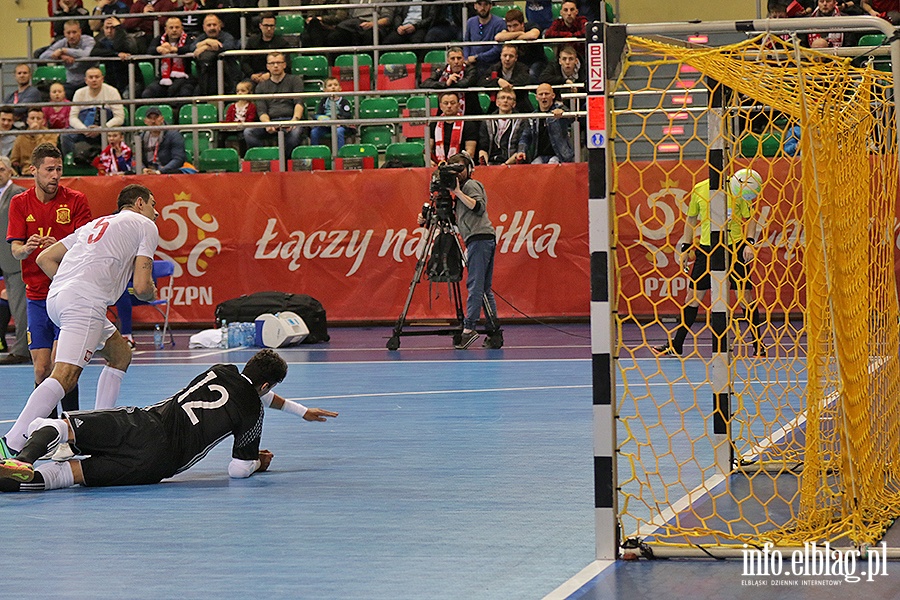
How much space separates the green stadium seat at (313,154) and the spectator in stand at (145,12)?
5980 mm

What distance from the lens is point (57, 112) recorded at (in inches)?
842

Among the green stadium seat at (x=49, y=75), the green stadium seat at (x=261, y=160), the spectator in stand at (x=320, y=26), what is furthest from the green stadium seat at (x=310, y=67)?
the green stadium seat at (x=49, y=75)

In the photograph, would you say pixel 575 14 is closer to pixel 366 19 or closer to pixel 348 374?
pixel 366 19

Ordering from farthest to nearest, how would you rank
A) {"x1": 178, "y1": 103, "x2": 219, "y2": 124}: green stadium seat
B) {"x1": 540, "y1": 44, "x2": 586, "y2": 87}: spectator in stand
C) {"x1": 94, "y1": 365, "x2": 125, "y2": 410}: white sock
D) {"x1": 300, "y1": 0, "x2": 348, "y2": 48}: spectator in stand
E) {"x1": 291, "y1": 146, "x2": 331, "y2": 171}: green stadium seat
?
{"x1": 300, "y1": 0, "x2": 348, "y2": 48}: spectator in stand, {"x1": 178, "y1": 103, "x2": 219, "y2": 124}: green stadium seat, {"x1": 291, "y1": 146, "x2": 331, "y2": 171}: green stadium seat, {"x1": 540, "y1": 44, "x2": 586, "y2": 87}: spectator in stand, {"x1": 94, "y1": 365, "x2": 125, "y2": 410}: white sock

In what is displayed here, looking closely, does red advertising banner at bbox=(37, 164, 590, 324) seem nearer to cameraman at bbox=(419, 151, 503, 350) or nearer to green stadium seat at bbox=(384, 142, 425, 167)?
green stadium seat at bbox=(384, 142, 425, 167)

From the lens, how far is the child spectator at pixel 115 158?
1989 centimetres

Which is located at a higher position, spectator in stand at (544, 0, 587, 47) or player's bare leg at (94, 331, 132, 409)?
spectator in stand at (544, 0, 587, 47)

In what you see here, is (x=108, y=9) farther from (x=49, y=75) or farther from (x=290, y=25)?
(x=290, y=25)

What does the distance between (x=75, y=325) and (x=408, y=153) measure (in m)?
11.8

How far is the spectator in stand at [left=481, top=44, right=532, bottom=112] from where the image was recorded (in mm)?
19406

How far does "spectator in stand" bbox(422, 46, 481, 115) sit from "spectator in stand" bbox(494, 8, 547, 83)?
2.60 ft

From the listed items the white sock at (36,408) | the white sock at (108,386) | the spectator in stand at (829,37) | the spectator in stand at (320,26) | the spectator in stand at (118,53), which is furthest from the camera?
the spectator in stand at (118,53)

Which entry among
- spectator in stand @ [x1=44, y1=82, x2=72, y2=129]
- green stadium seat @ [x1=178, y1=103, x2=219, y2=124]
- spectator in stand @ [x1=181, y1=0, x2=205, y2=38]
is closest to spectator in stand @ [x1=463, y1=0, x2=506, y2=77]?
green stadium seat @ [x1=178, y1=103, x2=219, y2=124]

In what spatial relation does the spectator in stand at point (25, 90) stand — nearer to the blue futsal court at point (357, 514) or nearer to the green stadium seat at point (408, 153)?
the green stadium seat at point (408, 153)
